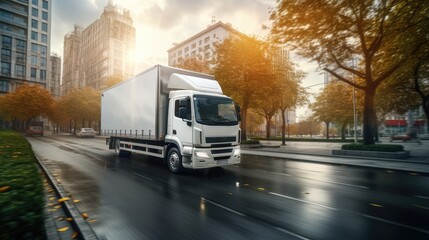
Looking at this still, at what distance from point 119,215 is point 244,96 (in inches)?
809

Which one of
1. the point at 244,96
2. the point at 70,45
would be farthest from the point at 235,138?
the point at 70,45

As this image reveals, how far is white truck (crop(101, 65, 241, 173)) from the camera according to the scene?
26.9ft

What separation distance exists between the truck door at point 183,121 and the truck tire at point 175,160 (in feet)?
2.20

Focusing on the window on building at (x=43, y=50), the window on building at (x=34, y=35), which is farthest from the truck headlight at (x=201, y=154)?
the window on building at (x=34, y=35)

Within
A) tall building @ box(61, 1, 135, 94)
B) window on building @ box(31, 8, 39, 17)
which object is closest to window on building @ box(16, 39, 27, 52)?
window on building @ box(31, 8, 39, 17)

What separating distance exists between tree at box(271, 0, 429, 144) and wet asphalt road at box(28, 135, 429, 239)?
1040 cm

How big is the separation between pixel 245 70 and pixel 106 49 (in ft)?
265

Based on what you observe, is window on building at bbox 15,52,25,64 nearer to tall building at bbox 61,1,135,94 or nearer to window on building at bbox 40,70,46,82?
window on building at bbox 40,70,46,82

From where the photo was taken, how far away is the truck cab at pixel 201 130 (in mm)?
8137

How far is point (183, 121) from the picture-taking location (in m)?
8.43

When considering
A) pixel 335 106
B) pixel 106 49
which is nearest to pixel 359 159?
pixel 335 106

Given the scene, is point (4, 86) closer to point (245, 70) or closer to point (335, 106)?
point (245, 70)

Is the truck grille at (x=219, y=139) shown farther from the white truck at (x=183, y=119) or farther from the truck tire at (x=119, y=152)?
the truck tire at (x=119, y=152)

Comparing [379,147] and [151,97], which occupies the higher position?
[151,97]
